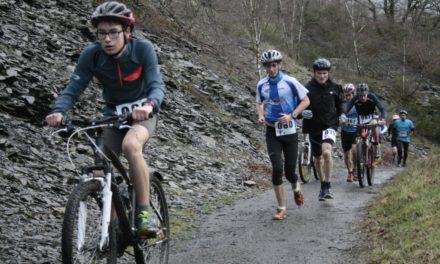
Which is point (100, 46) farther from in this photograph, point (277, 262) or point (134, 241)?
point (277, 262)

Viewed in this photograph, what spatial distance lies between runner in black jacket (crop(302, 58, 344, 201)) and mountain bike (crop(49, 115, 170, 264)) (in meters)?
5.61

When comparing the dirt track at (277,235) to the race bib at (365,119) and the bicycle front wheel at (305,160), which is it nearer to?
the race bib at (365,119)

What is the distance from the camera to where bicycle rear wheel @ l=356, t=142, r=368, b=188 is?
11.8 meters

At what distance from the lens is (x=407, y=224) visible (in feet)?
21.4

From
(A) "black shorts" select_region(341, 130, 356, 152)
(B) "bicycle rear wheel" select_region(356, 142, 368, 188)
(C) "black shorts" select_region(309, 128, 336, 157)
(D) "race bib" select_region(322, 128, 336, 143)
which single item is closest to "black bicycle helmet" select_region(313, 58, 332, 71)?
(D) "race bib" select_region(322, 128, 336, 143)

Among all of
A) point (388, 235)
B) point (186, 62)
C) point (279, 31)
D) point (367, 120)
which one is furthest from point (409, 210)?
point (279, 31)

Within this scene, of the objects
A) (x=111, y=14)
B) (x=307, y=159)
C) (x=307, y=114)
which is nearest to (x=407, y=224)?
(x=307, y=114)

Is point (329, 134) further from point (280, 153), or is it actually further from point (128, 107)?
point (128, 107)

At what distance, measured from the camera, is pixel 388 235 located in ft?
21.0

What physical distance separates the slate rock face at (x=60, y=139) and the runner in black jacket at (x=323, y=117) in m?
2.14

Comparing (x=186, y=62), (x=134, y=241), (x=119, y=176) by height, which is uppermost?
(x=119, y=176)

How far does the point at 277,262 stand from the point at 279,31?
35966 millimetres

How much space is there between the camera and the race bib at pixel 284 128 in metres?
8.29

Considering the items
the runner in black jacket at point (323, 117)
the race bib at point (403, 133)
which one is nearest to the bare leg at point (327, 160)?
the runner in black jacket at point (323, 117)
